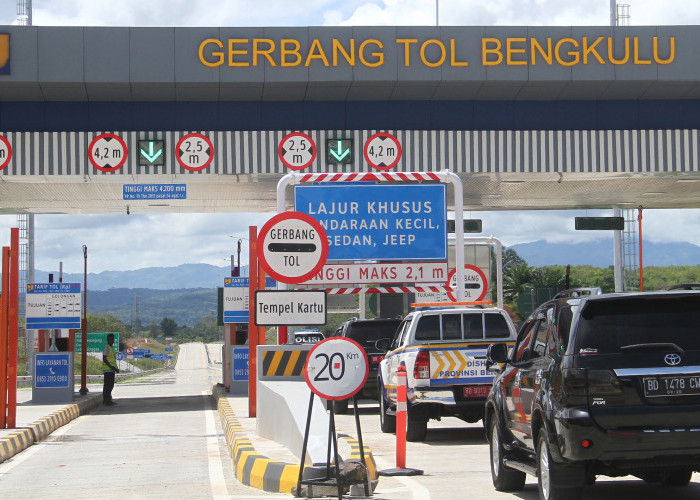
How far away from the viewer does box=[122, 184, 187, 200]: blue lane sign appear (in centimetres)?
2436

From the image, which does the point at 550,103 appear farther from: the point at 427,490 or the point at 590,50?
the point at 427,490

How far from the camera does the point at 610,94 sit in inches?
954

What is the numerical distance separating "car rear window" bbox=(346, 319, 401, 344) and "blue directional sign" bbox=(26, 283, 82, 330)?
8907mm

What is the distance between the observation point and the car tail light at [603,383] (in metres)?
8.02

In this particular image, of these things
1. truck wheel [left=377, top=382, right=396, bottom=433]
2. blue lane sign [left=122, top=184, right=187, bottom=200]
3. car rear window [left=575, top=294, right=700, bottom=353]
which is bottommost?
truck wheel [left=377, top=382, right=396, bottom=433]

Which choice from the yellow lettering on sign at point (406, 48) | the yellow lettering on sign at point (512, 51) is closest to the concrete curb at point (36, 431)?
the yellow lettering on sign at point (406, 48)

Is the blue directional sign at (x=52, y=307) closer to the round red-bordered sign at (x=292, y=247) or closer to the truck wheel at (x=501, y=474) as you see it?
the round red-bordered sign at (x=292, y=247)

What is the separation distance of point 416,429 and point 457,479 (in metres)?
4.30

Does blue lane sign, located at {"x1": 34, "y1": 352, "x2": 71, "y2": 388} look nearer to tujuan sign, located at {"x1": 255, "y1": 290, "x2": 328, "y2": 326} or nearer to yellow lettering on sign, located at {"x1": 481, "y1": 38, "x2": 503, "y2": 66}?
yellow lettering on sign, located at {"x1": 481, "y1": 38, "x2": 503, "y2": 66}

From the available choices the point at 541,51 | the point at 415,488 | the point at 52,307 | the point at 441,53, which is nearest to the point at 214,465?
the point at 415,488

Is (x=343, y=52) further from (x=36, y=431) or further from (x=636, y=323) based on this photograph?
(x=636, y=323)

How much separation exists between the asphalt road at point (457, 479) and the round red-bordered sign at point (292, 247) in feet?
7.90

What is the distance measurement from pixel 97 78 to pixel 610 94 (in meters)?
10.8

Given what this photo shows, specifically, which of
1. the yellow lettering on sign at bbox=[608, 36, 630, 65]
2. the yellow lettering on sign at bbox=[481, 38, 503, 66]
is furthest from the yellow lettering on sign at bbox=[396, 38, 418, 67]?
the yellow lettering on sign at bbox=[608, 36, 630, 65]
